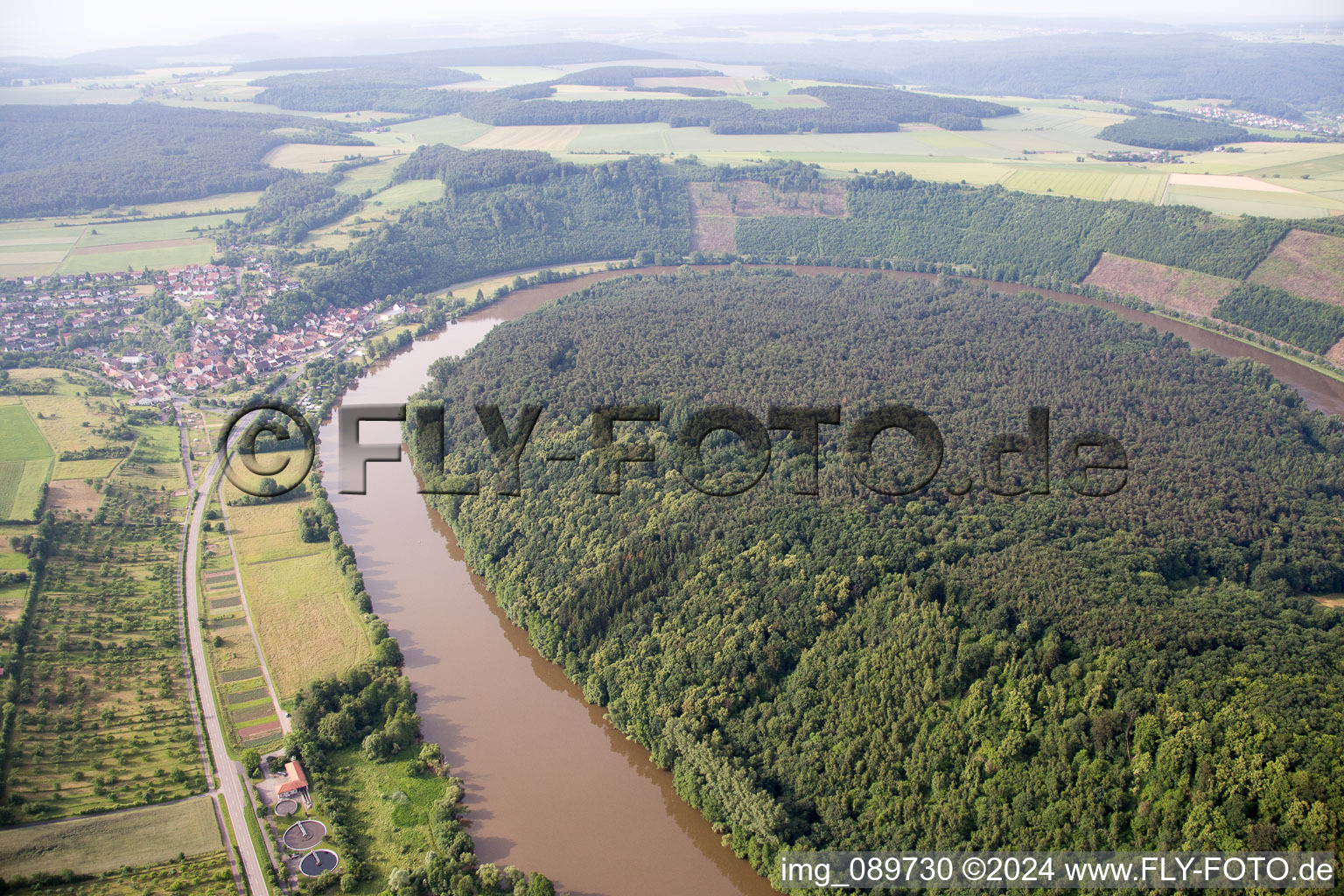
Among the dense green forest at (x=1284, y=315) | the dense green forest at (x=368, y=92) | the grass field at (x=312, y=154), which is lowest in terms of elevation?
the dense green forest at (x=1284, y=315)

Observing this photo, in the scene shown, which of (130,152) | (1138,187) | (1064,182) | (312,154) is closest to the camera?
(1138,187)

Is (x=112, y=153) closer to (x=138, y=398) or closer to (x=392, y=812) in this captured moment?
(x=138, y=398)

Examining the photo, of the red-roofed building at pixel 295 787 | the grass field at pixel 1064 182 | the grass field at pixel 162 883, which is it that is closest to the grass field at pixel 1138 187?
the grass field at pixel 1064 182

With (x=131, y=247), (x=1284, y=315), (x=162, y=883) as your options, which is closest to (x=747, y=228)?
(x=1284, y=315)

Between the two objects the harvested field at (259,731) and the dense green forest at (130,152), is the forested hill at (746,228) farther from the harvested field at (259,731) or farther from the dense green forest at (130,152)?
the harvested field at (259,731)

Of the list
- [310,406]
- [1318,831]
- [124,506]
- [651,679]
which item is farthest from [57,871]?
[310,406]

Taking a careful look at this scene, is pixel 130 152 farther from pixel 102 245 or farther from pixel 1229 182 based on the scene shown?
pixel 1229 182

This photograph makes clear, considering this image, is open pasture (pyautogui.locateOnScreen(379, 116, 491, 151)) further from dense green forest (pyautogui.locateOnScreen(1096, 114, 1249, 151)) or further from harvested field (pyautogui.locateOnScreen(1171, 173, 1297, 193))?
dense green forest (pyautogui.locateOnScreen(1096, 114, 1249, 151))

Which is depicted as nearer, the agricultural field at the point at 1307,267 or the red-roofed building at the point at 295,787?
the red-roofed building at the point at 295,787
